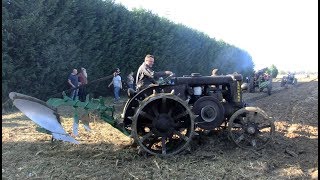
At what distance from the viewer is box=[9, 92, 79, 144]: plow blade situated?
5.57 metres

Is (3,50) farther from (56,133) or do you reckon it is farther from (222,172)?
(222,172)

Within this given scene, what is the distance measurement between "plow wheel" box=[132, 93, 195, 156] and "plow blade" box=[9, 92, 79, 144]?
122 centimetres

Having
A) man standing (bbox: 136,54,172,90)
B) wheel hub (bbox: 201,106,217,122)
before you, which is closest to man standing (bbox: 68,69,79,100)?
man standing (bbox: 136,54,172,90)

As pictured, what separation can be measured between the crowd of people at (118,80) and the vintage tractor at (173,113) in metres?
0.26

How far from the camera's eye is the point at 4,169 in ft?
16.7

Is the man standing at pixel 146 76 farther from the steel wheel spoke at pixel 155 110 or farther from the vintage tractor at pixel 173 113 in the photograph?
the steel wheel spoke at pixel 155 110

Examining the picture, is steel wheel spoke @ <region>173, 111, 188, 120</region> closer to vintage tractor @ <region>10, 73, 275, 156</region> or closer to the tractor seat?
vintage tractor @ <region>10, 73, 275, 156</region>

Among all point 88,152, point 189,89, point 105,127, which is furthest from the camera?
point 105,127

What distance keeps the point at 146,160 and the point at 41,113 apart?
1965mm

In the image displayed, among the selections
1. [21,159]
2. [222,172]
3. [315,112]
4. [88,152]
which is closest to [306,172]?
[222,172]

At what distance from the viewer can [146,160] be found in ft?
18.4

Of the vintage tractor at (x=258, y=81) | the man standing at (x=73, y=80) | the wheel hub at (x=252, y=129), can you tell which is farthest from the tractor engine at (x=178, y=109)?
the vintage tractor at (x=258, y=81)

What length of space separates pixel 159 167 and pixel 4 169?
2.24 metres

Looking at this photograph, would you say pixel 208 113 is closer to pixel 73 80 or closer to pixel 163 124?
pixel 163 124
